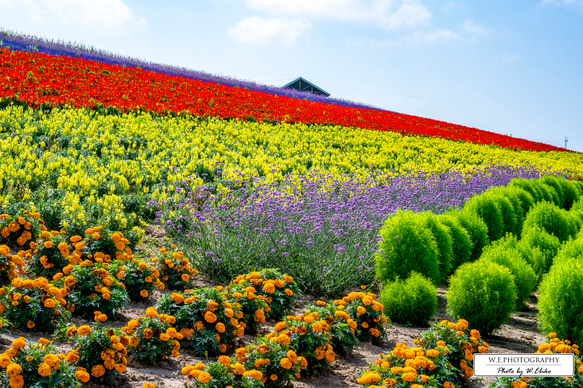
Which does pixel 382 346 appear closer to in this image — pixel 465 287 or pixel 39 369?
pixel 465 287

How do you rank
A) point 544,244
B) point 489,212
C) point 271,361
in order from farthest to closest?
1. point 489,212
2. point 544,244
3. point 271,361

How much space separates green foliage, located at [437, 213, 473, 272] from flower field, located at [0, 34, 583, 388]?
3cm

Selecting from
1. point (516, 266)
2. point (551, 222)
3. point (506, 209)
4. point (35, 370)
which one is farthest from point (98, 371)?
point (506, 209)

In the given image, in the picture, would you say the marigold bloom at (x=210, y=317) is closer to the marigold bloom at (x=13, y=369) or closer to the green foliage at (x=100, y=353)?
the green foliage at (x=100, y=353)

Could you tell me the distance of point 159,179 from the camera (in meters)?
8.91

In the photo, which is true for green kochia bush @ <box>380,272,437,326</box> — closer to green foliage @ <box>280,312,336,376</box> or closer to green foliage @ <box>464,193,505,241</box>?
green foliage @ <box>280,312,336,376</box>

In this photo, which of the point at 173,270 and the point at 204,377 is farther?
the point at 173,270

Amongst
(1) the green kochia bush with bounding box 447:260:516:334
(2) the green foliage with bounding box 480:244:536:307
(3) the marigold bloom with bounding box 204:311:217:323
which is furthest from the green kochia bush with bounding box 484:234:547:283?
(3) the marigold bloom with bounding box 204:311:217:323

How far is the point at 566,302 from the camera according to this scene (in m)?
4.78

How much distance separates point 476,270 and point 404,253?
40.2 inches

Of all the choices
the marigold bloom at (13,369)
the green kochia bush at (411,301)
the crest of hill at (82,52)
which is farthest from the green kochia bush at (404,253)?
the crest of hill at (82,52)

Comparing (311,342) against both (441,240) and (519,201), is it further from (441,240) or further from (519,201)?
(519,201)

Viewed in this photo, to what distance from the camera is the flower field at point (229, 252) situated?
3.59 m

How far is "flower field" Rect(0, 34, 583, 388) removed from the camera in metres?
3.59
